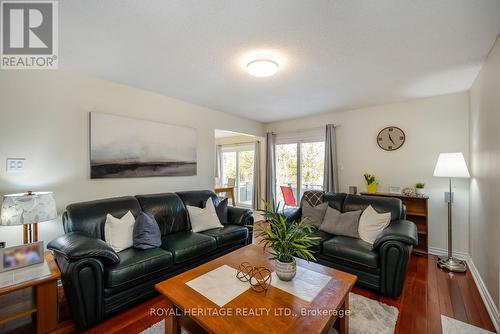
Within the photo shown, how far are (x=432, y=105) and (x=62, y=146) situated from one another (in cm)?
510

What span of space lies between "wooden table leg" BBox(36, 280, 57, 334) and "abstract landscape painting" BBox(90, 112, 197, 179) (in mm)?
1401

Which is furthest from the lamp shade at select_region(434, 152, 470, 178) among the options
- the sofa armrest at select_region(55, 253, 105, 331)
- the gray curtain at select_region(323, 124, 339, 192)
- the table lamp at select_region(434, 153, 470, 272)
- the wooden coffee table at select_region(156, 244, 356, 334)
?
the sofa armrest at select_region(55, 253, 105, 331)

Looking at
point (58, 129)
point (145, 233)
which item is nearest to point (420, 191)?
point (145, 233)

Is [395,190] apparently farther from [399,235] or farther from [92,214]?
[92,214]

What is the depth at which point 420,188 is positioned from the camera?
3.41m

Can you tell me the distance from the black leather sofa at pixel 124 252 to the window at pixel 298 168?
208cm

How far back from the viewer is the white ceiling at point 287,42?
4.92 feet

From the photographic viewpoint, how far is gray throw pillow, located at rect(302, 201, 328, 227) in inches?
120

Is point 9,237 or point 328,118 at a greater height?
point 328,118

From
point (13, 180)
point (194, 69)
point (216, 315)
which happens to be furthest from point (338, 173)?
point (13, 180)

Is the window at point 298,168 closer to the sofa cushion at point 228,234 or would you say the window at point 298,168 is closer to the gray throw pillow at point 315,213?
the gray throw pillow at point 315,213

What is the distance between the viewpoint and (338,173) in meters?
4.33

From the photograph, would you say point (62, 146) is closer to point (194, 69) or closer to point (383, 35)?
point (194, 69)

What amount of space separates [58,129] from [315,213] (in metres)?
3.34
